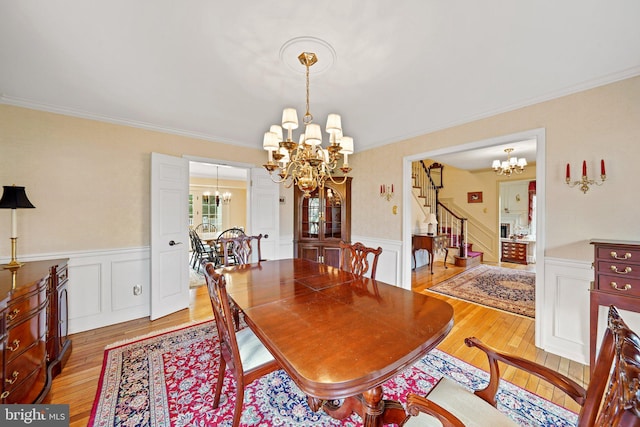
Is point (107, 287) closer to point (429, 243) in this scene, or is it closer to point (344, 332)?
point (344, 332)

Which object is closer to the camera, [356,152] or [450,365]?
[450,365]

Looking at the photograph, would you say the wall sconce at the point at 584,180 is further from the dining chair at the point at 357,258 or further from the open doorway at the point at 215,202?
the open doorway at the point at 215,202

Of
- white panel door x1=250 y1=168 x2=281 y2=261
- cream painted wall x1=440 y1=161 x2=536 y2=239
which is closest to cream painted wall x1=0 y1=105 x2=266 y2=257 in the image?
white panel door x1=250 y1=168 x2=281 y2=261

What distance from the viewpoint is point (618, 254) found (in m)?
1.68

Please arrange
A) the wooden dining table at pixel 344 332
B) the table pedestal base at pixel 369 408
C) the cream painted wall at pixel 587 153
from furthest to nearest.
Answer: the cream painted wall at pixel 587 153 → the table pedestal base at pixel 369 408 → the wooden dining table at pixel 344 332

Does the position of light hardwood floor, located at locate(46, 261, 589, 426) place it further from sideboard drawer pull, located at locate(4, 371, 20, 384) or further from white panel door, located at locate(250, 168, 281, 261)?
white panel door, located at locate(250, 168, 281, 261)

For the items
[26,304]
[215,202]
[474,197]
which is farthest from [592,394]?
[215,202]

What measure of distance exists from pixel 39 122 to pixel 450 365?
4.71 meters

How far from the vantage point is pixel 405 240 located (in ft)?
11.5

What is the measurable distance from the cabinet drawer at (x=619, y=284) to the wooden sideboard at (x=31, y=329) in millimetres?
3771

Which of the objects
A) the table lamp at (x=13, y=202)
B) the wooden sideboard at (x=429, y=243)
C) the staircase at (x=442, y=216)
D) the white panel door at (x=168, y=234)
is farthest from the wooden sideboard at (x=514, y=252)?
the table lamp at (x=13, y=202)

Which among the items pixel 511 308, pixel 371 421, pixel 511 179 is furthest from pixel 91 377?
pixel 511 179

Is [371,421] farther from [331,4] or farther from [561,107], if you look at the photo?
[561,107]

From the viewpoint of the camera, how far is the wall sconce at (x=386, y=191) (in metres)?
3.65
